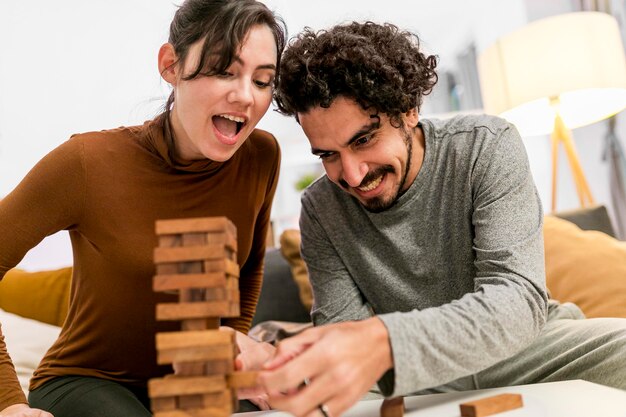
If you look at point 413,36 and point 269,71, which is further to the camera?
point 413,36

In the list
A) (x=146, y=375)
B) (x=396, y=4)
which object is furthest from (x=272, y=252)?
(x=396, y=4)

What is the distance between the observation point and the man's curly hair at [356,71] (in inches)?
48.4

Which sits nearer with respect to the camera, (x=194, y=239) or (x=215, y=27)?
(x=194, y=239)

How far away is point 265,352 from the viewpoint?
110cm

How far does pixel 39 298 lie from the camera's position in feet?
7.45

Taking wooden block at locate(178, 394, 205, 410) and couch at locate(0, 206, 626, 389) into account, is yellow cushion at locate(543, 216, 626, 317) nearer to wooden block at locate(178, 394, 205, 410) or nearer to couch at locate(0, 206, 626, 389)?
couch at locate(0, 206, 626, 389)

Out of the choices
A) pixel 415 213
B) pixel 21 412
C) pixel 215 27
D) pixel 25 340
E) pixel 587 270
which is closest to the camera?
pixel 21 412

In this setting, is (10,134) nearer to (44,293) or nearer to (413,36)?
(44,293)

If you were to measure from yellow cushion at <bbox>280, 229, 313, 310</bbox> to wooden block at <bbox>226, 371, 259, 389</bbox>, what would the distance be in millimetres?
1406

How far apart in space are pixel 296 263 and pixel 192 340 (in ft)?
4.87

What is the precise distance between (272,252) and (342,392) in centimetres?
165

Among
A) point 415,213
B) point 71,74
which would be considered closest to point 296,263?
point 415,213

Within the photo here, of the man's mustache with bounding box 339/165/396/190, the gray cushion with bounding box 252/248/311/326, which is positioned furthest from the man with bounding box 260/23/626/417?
the gray cushion with bounding box 252/248/311/326

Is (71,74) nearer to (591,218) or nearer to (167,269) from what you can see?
(591,218)
